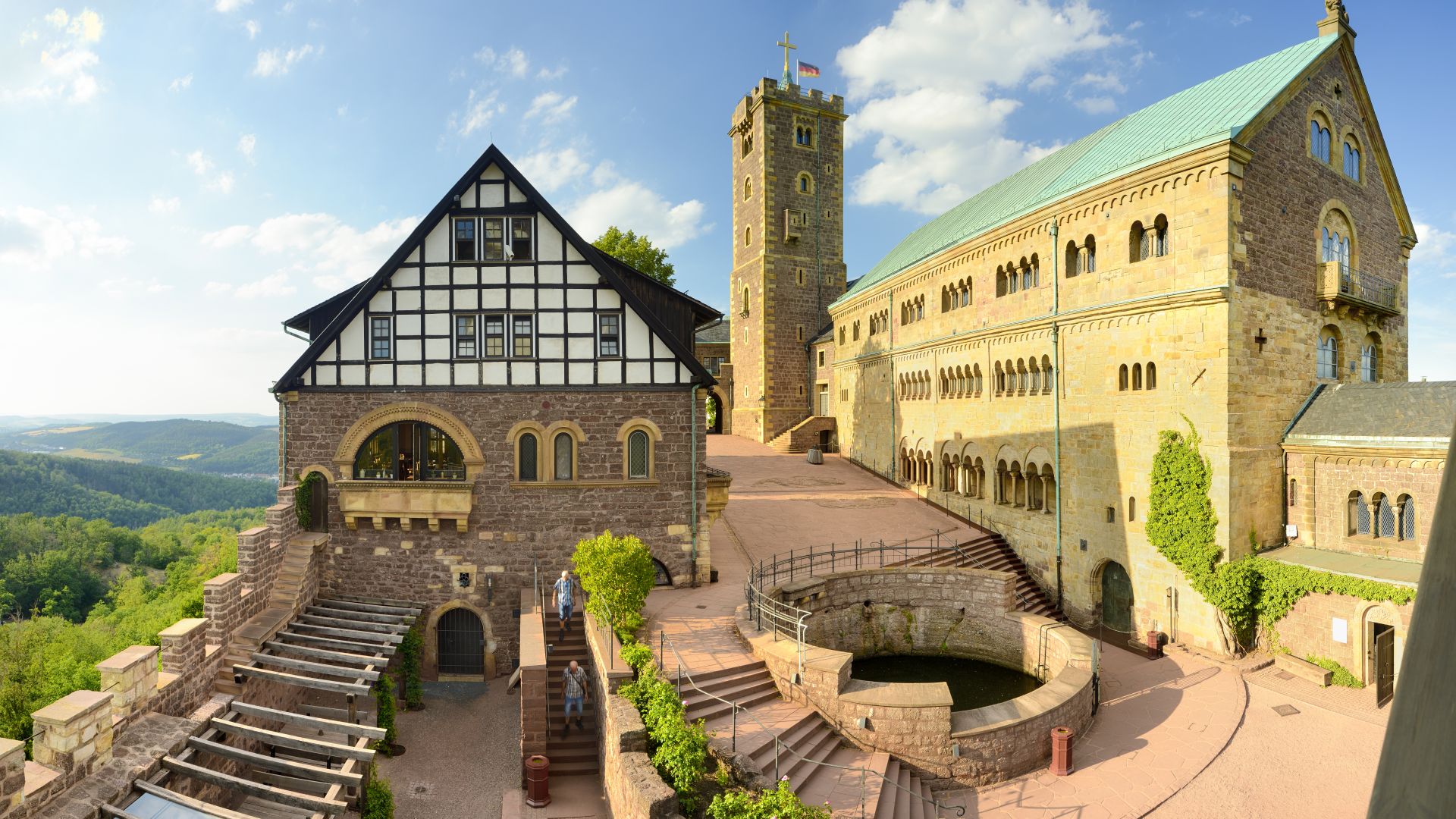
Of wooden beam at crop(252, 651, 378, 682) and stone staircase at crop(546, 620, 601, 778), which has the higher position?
wooden beam at crop(252, 651, 378, 682)

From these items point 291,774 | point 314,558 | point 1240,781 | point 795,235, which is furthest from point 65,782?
point 795,235

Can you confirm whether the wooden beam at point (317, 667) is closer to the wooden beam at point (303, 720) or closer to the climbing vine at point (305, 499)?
the wooden beam at point (303, 720)

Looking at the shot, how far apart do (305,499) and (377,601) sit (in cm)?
353

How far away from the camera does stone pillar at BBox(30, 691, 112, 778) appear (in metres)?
11.3

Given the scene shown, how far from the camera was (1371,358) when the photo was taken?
2719cm

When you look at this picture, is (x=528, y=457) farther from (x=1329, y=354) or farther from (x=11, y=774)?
(x=1329, y=354)

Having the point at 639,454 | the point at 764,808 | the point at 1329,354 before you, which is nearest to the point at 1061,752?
the point at 764,808

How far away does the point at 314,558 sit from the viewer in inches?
842

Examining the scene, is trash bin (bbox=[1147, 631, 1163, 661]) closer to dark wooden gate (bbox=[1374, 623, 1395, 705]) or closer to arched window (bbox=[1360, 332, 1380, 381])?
dark wooden gate (bbox=[1374, 623, 1395, 705])

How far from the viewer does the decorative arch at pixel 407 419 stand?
21406 millimetres

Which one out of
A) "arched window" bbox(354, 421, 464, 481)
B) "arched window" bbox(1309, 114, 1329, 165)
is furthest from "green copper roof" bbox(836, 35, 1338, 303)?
"arched window" bbox(354, 421, 464, 481)

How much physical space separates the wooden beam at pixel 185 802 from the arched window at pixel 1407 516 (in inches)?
1067

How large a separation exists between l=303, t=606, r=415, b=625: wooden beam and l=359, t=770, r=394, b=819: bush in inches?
262

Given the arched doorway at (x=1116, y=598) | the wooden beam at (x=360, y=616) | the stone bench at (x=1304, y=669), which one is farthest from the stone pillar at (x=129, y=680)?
the stone bench at (x=1304, y=669)
